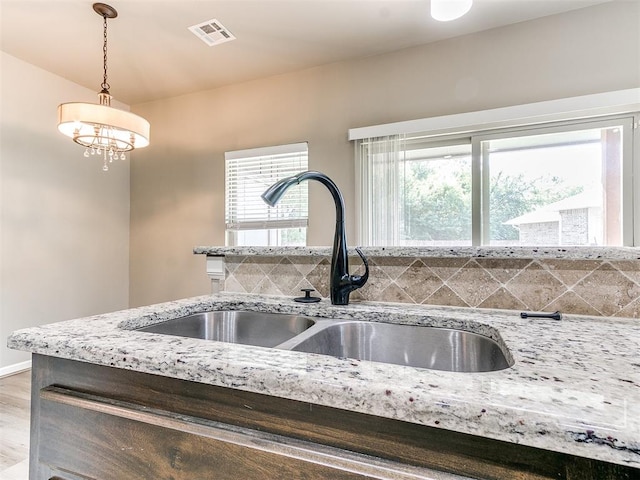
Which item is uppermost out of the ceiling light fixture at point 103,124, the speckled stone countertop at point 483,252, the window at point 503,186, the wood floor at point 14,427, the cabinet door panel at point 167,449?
the ceiling light fixture at point 103,124

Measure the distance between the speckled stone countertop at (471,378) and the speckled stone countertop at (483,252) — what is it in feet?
0.58

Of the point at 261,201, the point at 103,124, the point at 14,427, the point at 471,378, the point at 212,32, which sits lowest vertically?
the point at 14,427

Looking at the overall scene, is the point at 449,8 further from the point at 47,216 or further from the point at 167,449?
the point at 47,216

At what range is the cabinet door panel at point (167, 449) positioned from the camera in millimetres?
492

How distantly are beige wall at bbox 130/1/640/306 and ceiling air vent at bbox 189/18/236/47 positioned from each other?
729 millimetres

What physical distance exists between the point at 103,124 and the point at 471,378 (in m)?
2.48

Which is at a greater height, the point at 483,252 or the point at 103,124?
the point at 103,124

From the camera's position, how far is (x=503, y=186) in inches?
111

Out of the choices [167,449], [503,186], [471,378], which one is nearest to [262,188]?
[503,186]

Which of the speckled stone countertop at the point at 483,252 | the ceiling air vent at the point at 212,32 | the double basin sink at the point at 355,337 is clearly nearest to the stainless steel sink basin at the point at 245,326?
A: the double basin sink at the point at 355,337

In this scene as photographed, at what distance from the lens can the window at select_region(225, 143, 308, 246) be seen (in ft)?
11.4

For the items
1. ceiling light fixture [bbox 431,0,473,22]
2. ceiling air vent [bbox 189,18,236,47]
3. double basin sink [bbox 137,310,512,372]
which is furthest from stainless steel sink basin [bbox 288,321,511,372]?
ceiling air vent [bbox 189,18,236,47]

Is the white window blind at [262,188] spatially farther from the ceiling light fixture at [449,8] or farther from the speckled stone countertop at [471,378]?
the speckled stone countertop at [471,378]

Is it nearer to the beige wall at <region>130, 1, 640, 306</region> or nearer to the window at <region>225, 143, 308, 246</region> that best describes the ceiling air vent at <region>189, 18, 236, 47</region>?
the beige wall at <region>130, 1, 640, 306</region>
